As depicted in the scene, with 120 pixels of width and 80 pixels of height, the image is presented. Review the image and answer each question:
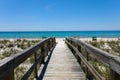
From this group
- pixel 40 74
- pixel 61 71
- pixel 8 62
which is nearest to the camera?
pixel 8 62

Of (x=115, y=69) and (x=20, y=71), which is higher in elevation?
(x=115, y=69)

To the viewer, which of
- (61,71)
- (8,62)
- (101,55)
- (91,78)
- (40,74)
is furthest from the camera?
(61,71)

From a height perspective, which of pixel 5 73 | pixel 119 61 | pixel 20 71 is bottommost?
pixel 20 71

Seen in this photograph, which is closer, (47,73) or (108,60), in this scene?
(108,60)

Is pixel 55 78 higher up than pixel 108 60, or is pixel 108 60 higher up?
pixel 108 60

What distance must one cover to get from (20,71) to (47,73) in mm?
1209

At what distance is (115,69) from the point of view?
233 centimetres

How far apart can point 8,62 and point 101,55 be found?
4.64ft

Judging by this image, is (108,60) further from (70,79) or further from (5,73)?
(70,79)

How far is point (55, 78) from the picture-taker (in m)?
5.05

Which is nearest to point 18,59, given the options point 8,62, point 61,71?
point 8,62

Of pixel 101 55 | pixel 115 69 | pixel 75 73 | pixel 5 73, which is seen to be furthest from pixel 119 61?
pixel 75 73

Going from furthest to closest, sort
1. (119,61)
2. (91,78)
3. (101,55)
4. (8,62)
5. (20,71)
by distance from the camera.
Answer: (20,71)
(91,78)
(101,55)
(8,62)
(119,61)

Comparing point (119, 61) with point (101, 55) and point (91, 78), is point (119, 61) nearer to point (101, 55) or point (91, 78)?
point (101, 55)
